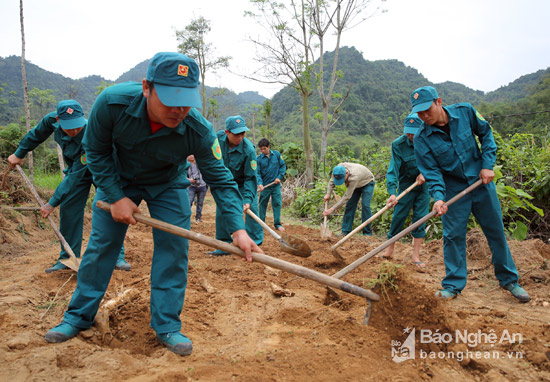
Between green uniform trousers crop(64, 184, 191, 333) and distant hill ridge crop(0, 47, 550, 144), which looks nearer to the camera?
green uniform trousers crop(64, 184, 191, 333)

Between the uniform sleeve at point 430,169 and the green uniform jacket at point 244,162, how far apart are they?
7.36ft

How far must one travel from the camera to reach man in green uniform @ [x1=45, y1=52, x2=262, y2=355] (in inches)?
87.0

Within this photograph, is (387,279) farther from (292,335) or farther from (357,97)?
(357,97)

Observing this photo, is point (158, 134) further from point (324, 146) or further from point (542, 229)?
point (324, 146)

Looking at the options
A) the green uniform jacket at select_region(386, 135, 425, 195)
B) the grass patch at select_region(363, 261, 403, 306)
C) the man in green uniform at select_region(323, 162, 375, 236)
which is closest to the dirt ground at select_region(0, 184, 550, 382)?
the grass patch at select_region(363, 261, 403, 306)

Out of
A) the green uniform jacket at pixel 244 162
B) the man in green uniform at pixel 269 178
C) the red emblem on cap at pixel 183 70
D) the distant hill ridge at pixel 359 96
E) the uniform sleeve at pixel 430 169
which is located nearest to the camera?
the red emblem on cap at pixel 183 70

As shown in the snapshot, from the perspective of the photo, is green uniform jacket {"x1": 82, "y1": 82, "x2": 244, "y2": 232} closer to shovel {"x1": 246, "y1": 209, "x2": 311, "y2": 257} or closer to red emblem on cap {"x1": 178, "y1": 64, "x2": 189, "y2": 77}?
red emblem on cap {"x1": 178, "y1": 64, "x2": 189, "y2": 77}

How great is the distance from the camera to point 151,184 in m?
2.56

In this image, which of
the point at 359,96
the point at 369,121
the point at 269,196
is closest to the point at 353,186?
the point at 269,196

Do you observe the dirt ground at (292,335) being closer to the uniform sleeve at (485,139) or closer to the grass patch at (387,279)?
the grass patch at (387,279)

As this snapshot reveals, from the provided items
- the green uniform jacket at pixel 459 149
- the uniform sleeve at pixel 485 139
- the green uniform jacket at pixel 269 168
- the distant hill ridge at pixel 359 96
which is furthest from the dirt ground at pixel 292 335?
the distant hill ridge at pixel 359 96

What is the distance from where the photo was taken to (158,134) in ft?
7.50

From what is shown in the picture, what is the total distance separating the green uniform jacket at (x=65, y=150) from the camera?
12.8 ft

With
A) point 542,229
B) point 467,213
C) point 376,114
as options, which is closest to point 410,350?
point 467,213
